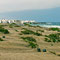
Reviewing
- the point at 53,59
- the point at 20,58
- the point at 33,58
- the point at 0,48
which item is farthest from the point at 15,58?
the point at 0,48

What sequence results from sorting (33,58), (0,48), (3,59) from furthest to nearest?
(0,48), (33,58), (3,59)

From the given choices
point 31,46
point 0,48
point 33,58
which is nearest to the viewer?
point 33,58

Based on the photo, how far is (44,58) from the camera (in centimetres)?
955

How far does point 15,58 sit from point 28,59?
1.83ft

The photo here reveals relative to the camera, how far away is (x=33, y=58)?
367 inches

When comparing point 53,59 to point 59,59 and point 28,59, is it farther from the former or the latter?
point 28,59

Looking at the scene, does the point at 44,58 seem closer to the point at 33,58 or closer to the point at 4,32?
the point at 33,58

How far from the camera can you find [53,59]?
959 centimetres

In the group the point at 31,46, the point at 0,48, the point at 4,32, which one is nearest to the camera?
the point at 0,48

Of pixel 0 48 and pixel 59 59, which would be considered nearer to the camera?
pixel 59 59

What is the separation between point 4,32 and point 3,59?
14999 mm

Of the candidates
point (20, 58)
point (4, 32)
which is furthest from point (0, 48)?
point (4, 32)

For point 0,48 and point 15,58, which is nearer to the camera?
point 15,58

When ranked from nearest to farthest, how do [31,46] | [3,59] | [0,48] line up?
[3,59] → [0,48] → [31,46]
